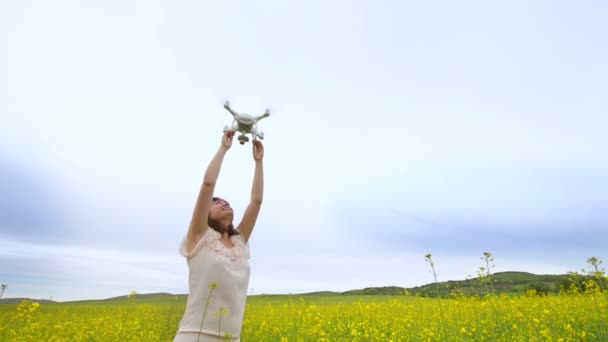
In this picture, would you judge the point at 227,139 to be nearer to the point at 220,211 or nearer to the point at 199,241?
the point at 220,211

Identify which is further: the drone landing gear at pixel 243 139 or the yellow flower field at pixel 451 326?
the yellow flower field at pixel 451 326

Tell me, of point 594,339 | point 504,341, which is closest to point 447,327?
point 504,341

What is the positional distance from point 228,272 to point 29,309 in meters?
2.49

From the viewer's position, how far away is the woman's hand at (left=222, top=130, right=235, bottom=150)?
2889mm

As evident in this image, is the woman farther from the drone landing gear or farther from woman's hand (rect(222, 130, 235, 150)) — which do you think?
the drone landing gear

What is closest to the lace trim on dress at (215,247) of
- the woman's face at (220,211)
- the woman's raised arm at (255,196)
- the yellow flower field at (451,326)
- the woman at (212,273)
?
the woman at (212,273)

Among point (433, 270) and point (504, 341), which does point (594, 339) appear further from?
point (433, 270)

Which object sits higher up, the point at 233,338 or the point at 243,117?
the point at 243,117

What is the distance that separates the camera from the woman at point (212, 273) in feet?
8.13

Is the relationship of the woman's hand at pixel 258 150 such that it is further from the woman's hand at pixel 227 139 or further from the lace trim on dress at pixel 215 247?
the lace trim on dress at pixel 215 247

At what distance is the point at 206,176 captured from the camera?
265cm

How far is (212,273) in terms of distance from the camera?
2.55 metres

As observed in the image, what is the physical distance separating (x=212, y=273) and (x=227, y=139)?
3.10 ft

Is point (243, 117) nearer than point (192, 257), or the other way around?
point (192, 257)
